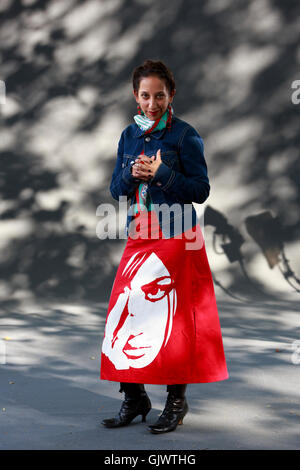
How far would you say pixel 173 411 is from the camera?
293 cm

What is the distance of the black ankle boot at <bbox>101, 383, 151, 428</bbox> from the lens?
3006 millimetres

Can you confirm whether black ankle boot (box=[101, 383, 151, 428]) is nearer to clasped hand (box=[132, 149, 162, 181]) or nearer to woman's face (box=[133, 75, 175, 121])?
clasped hand (box=[132, 149, 162, 181])

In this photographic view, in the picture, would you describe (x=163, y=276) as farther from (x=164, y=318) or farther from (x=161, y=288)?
(x=164, y=318)

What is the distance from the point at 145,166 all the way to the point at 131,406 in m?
1.02

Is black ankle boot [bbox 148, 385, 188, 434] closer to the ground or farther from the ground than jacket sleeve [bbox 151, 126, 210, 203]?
closer to the ground

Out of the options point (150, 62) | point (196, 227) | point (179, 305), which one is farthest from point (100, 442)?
point (150, 62)

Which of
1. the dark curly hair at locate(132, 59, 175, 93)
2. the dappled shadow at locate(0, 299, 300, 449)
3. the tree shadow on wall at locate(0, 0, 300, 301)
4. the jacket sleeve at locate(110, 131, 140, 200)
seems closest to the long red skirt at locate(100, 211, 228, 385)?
the jacket sleeve at locate(110, 131, 140, 200)

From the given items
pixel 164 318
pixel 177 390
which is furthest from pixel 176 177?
pixel 177 390

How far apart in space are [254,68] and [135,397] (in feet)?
15.6

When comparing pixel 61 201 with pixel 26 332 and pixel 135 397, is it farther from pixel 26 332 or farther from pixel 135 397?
pixel 135 397

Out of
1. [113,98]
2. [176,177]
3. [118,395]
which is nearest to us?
[176,177]

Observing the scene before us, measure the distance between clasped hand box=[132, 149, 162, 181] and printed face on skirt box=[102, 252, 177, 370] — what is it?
1.07ft

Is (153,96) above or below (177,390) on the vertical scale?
above

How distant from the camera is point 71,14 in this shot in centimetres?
691
